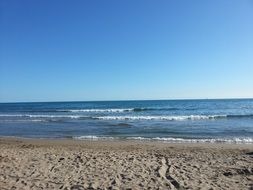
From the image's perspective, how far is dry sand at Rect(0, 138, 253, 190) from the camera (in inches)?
262

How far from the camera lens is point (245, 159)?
933 cm

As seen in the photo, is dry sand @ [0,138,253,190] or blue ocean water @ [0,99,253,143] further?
A: blue ocean water @ [0,99,253,143]

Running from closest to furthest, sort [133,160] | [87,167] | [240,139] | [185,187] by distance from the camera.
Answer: [185,187] < [87,167] < [133,160] < [240,139]

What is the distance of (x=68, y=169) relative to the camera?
8062mm

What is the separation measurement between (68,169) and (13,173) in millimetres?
1388

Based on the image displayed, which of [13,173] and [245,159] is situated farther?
[245,159]

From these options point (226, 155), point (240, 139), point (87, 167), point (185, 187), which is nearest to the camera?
point (185, 187)

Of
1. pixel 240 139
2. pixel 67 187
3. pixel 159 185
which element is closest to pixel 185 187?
pixel 159 185

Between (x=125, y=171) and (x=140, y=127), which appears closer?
(x=125, y=171)

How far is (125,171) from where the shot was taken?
7.80 m

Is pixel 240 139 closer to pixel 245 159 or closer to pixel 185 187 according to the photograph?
pixel 245 159

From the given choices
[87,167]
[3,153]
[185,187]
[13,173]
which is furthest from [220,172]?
[3,153]

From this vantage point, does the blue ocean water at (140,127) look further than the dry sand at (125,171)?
Yes

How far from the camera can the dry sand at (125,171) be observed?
664cm
